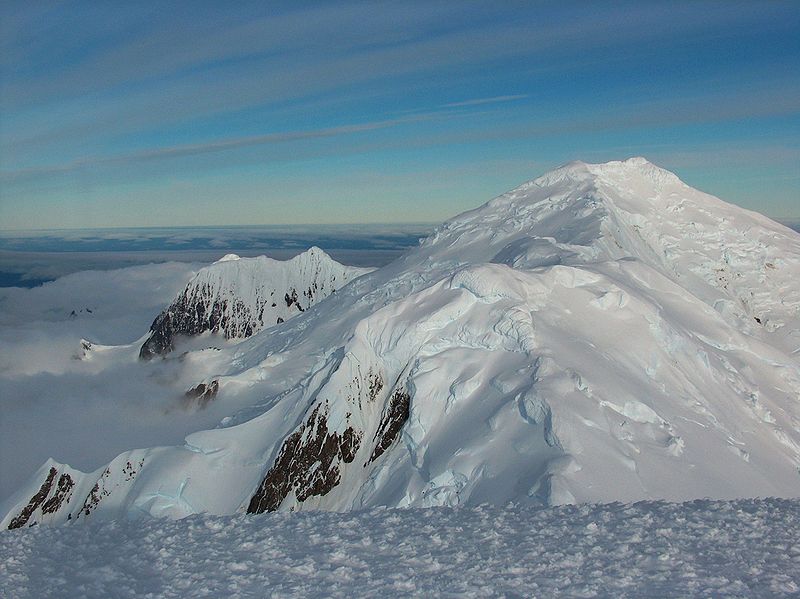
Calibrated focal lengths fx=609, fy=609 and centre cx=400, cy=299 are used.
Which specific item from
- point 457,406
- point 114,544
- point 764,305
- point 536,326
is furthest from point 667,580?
point 764,305

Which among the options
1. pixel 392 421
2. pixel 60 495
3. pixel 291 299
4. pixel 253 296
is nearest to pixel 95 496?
pixel 60 495

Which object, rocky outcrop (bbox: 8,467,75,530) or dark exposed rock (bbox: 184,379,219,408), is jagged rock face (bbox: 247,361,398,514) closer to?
rocky outcrop (bbox: 8,467,75,530)

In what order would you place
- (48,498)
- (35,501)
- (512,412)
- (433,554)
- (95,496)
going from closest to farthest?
(433,554), (512,412), (95,496), (48,498), (35,501)

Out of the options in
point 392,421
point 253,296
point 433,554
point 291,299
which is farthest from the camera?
point 253,296

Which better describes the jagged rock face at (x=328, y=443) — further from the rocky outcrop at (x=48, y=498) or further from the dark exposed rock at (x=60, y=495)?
the rocky outcrop at (x=48, y=498)

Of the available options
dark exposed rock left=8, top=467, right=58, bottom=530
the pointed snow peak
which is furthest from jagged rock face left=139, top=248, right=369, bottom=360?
dark exposed rock left=8, top=467, right=58, bottom=530

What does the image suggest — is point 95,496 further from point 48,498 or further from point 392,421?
point 392,421

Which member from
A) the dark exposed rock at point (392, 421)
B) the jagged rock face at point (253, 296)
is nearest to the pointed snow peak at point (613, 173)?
the dark exposed rock at point (392, 421)
